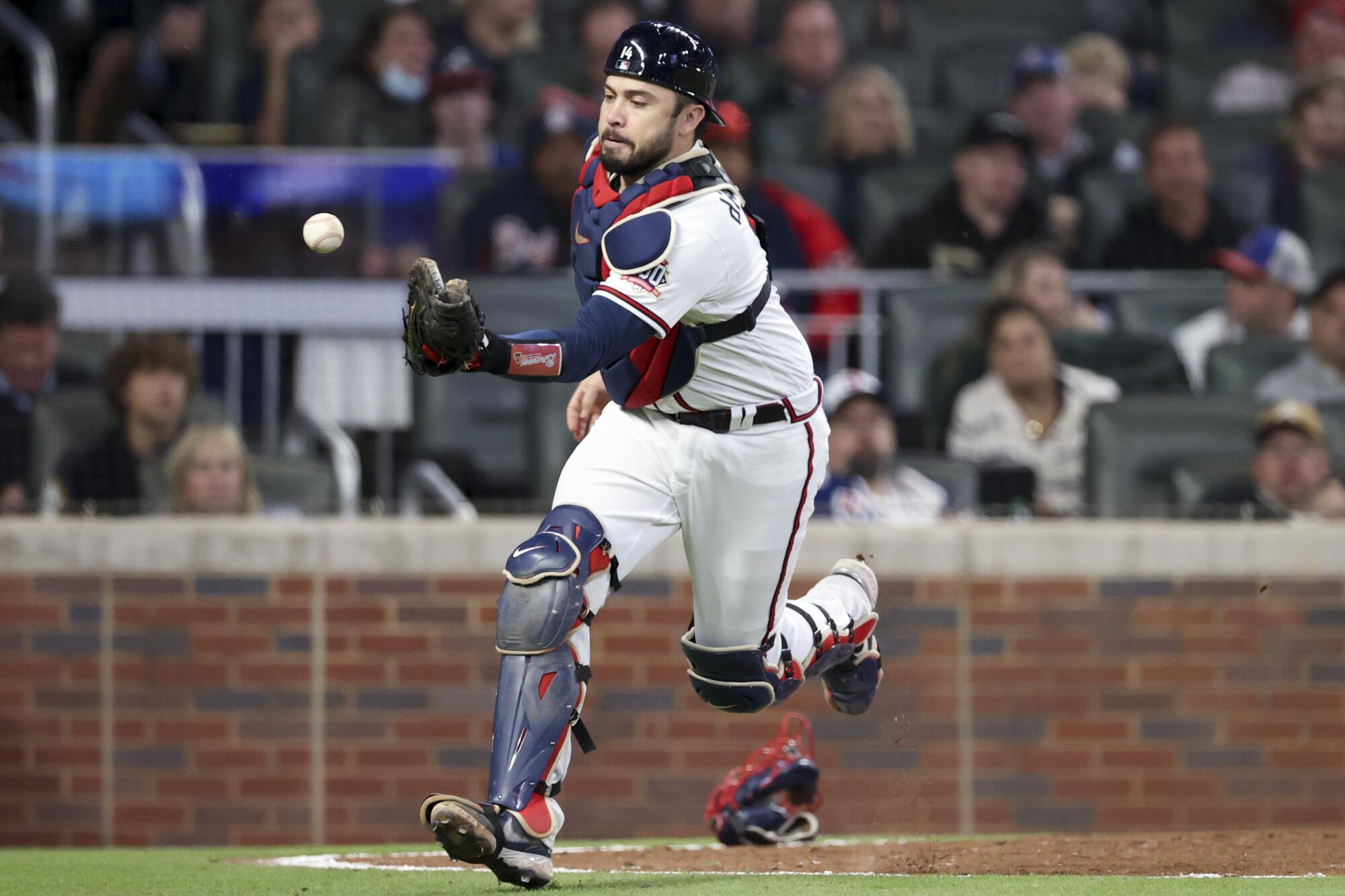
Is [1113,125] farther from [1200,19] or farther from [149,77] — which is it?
[149,77]

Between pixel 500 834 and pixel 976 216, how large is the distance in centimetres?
518

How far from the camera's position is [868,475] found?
7.00 m

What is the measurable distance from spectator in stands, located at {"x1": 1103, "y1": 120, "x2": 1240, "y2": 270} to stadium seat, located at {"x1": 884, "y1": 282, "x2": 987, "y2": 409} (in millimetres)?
1261

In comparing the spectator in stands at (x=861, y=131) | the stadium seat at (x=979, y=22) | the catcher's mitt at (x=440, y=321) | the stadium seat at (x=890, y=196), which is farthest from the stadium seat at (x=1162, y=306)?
the catcher's mitt at (x=440, y=321)

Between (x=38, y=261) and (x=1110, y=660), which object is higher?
(x=38, y=261)

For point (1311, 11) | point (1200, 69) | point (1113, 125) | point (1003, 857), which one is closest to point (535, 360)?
point (1003, 857)

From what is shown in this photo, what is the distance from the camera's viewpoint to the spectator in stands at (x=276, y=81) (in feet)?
31.1

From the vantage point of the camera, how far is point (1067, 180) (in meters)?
9.28

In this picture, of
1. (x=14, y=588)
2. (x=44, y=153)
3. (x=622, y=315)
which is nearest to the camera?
(x=622, y=315)

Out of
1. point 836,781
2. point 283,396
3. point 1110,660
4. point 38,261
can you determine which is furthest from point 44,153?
point 1110,660

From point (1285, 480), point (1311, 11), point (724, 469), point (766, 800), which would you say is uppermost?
point (1311, 11)

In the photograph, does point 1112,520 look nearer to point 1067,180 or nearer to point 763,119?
point 1067,180

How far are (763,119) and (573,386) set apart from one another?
3.05 metres

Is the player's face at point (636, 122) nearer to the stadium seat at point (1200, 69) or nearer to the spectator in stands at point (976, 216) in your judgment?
the spectator in stands at point (976, 216)
